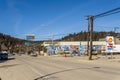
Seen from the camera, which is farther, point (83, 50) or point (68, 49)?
point (68, 49)

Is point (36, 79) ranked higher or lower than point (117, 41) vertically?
lower

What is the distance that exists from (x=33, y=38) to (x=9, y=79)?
3944 inches

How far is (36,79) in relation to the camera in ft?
54.1

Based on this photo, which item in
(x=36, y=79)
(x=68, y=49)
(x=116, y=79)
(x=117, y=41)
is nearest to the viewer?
(x=116, y=79)

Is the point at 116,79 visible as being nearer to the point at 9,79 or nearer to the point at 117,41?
the point at 9,79

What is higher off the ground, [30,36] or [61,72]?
[30,36]

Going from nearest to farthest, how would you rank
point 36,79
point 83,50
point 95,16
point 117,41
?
point 36,79 → point 95,16 → point 83,50 → point 117,41

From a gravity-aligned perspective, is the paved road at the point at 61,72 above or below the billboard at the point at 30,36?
below

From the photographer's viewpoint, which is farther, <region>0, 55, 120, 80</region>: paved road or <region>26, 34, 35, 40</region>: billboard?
<region>26, 34, 35, 40</region>: billboard

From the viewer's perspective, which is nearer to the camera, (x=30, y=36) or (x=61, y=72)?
(x=61, y=72)

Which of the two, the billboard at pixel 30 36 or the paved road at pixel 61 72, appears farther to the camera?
the billboard at pixel 30 36

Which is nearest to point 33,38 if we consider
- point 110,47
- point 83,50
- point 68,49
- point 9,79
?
point 68,49

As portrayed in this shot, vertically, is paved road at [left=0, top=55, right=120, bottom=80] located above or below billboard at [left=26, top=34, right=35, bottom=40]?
below

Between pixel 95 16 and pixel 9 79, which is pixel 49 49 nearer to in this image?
pixel 95 16
